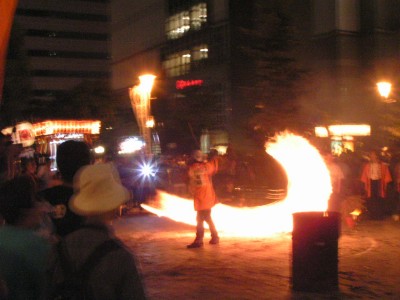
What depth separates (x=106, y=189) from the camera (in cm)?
297

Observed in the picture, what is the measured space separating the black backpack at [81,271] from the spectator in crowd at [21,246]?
0.85 ft

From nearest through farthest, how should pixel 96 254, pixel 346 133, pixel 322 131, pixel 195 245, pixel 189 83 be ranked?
pixel 96 254 < pixel 195 245 < pixel 322 131 < pixel 346 133 < pixel 189 83

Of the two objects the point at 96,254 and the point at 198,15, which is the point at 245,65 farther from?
the point at 96,254

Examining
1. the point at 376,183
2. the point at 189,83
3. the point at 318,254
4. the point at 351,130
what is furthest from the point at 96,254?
the point at 189,83

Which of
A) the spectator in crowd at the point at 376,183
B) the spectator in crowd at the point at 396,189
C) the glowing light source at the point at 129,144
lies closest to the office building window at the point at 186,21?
the glowing light source at the point at 129,144

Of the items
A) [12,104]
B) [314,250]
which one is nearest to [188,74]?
[12,104]

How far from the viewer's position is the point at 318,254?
8070mm

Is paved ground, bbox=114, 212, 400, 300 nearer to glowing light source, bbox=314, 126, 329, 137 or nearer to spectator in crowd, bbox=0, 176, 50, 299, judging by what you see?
spectator in crowd, bbox=0, 176, 50, 299

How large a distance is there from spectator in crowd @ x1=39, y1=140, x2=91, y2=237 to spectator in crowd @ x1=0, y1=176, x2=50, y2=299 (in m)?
1.05

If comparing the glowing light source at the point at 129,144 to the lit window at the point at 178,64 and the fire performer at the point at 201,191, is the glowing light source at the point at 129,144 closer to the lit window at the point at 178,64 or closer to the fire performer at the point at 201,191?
the lit window at the point at 178,64

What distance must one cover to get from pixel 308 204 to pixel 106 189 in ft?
36.5

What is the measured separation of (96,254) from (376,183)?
567 inches

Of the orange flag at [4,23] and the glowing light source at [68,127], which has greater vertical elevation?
the orange flag at [4,23]

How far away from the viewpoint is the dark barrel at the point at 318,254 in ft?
26.4
